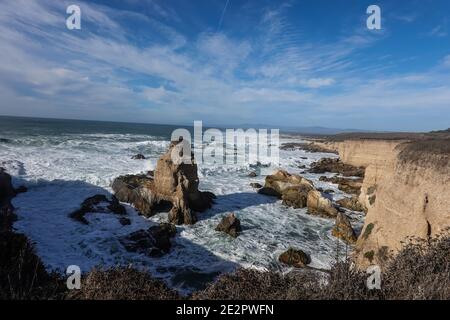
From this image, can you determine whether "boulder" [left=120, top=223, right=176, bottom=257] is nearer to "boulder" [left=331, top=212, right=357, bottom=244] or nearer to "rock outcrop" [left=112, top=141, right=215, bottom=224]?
"rock outcrop" [left=112, top=141, right=215, bottom=224]

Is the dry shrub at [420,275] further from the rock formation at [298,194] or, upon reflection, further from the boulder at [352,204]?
the boulder at [352,204]

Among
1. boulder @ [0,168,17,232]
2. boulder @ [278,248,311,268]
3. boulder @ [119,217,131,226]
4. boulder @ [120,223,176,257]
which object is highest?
boulder @ [0,168,17,232]

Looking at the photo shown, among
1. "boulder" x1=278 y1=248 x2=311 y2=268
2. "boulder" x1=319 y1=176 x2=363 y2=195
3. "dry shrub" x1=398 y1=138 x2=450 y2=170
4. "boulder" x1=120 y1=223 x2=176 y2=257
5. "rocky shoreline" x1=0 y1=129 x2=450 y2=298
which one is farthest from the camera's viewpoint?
"boulder" x1=319 y1=176 x2=363 y2=195

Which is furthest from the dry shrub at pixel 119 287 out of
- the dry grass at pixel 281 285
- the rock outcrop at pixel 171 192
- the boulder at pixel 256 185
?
the boulder at pixel 256 185

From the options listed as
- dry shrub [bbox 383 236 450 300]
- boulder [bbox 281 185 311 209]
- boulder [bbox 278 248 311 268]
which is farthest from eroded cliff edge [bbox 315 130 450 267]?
boulder [bbox 281 185 311 209]

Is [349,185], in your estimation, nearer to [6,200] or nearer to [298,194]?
[298,194]
